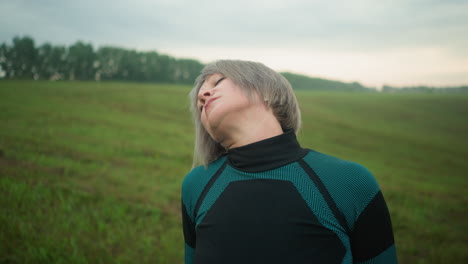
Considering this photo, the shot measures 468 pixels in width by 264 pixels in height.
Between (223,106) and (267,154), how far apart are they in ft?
1.10

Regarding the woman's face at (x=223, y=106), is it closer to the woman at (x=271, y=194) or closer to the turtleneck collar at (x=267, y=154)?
the woman at (x=271, y=194)

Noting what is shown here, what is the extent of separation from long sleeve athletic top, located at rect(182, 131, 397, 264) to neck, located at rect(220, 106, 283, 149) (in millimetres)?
55

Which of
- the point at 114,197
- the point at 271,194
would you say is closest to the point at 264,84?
the point at 271,194

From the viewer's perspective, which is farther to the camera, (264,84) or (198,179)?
(198,179)

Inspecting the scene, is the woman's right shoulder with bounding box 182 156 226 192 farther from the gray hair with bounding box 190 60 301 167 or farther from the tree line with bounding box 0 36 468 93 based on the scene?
the tree line with bounding box 0 36 468 93

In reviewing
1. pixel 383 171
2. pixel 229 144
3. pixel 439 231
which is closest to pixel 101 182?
pixel 229 144

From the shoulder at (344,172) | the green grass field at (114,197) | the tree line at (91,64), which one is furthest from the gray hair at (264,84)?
the tree line at (91,64)

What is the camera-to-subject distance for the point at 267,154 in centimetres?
130

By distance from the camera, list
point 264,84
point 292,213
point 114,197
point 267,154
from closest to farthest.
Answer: point 292,213 < point 267,154 < point 264,84 < point 114,197

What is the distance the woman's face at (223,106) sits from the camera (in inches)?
52.4

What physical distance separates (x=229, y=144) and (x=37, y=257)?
10.5 ft

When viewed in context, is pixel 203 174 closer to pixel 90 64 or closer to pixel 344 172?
pixel 344 172

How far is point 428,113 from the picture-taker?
1518 inches

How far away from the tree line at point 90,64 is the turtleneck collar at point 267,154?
201 feet
